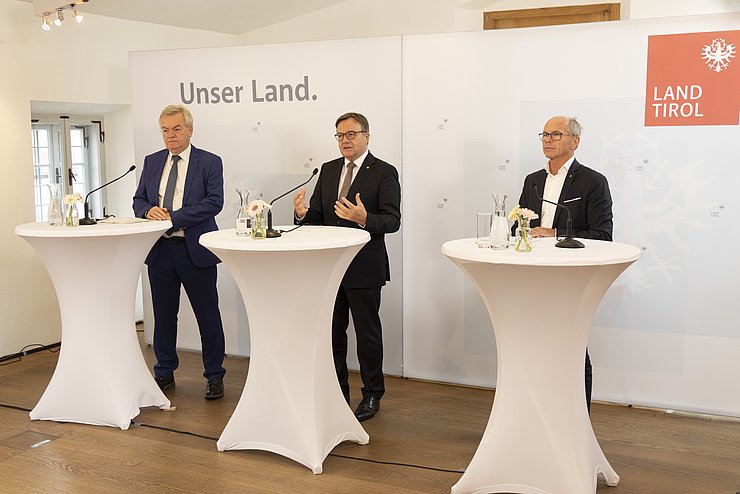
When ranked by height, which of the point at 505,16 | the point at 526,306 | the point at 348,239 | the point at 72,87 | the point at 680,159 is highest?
the point at 505,16

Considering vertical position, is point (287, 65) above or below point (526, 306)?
above

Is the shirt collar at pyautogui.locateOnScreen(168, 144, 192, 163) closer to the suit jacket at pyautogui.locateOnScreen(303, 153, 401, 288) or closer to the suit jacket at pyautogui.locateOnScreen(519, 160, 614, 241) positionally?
the suit jacket at pyautogui.locateOnScreen(303, 153, 401, 288)

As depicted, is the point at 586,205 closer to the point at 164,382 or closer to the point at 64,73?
the point at 164,382

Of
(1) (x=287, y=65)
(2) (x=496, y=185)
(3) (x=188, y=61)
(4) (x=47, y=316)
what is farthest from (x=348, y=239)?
(4) (x=47, y=316)

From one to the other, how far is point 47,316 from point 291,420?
3166mm

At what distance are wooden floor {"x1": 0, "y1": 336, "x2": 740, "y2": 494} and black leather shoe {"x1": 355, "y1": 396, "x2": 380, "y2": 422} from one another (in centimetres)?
5

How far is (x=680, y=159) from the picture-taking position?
4.24 m

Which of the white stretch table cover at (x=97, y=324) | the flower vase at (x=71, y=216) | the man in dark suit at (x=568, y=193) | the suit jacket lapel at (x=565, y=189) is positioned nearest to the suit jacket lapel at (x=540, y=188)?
the man in dark suit at (x=568, y=193)

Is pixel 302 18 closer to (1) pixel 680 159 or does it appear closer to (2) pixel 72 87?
(2) pixel 72 87

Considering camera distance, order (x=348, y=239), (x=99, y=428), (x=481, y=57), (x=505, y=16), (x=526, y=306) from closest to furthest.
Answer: (x=526, y=306), (x=348, y=239), (x=99, y=428), (x=481, y=57), (x=505, y=16)

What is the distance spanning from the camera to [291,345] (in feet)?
11.8

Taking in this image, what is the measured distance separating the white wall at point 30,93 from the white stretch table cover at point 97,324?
5.57 ft

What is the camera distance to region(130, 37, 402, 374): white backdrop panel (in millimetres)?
4941

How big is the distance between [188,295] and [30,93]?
2271 mm
